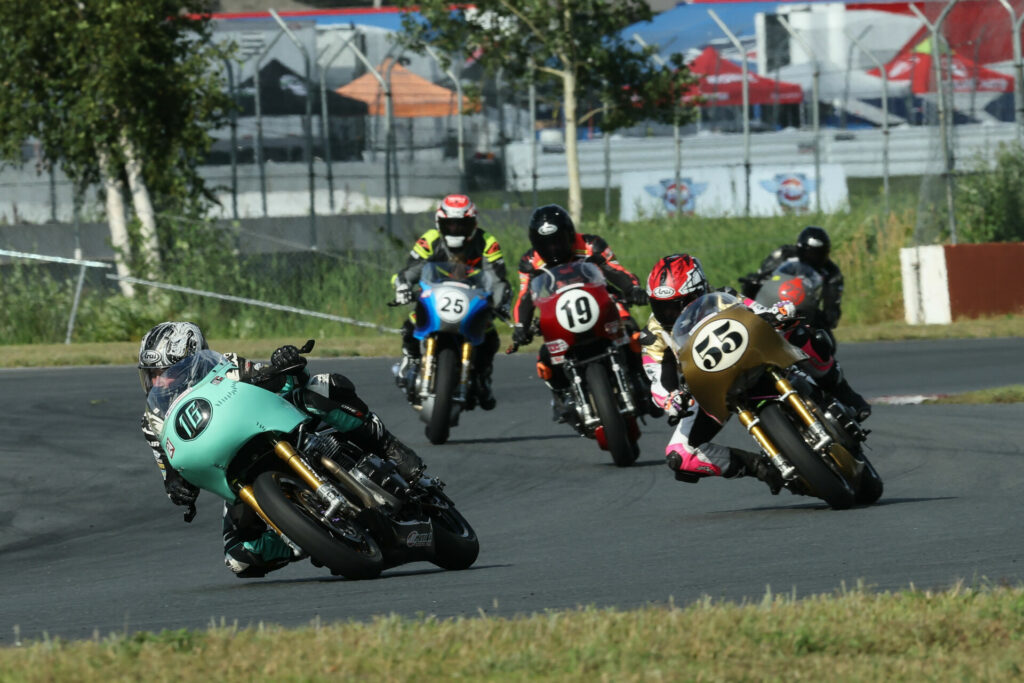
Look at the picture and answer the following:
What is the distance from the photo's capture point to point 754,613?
556cm

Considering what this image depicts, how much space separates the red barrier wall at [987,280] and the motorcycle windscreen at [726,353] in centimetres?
1576

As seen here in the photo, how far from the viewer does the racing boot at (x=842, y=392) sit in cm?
1036

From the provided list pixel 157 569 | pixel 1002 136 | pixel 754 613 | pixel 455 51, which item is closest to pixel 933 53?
pixel 1002 136

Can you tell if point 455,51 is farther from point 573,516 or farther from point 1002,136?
point 573,516

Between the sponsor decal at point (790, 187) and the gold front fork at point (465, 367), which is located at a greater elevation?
the sponsor decal at point (790, 187)

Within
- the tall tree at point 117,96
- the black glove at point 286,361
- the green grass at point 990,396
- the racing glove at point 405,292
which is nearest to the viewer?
the black glove at point 286,361

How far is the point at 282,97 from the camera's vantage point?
27359mm

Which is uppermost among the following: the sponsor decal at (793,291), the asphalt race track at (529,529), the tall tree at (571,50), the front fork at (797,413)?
the tall tree at (571,50)

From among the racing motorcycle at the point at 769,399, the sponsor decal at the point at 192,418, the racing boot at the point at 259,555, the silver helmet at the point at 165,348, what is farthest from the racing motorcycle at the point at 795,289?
the sponsor decal at the point at 192,418

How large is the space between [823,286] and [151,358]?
6017 mm

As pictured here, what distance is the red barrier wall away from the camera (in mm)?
23703

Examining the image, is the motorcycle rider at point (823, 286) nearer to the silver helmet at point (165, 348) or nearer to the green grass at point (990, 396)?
the green grass at point (990, 396)

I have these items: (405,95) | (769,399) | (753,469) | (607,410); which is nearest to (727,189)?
(405,95)

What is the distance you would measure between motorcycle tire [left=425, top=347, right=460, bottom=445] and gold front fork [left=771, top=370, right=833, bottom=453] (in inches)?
171
